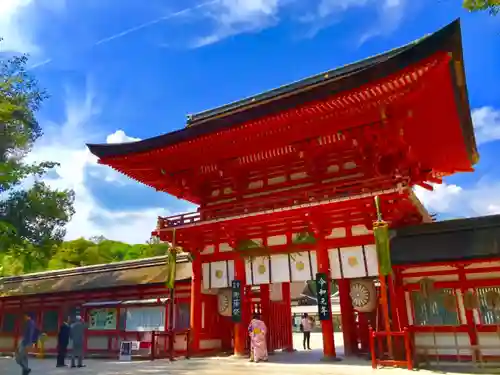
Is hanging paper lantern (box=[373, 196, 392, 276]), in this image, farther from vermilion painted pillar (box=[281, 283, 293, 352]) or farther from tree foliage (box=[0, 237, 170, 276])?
tree foliage (box=[0, 237, 170, 276])

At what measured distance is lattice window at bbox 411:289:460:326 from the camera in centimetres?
1148

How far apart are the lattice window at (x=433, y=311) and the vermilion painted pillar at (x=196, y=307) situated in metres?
7.72

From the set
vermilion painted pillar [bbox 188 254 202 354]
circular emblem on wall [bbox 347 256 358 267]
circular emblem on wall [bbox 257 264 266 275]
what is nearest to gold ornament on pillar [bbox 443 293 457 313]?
circular emblem on wall [bbox 347 256 358 267]

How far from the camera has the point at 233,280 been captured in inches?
569

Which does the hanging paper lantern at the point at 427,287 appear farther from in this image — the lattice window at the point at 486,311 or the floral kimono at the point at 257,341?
the floral kimono at the point at 257,341

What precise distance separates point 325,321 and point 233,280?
3.67 meters

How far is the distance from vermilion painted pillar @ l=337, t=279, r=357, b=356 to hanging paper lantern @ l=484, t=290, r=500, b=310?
459 centimetres

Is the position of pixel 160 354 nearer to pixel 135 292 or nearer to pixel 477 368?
pixel 135 292

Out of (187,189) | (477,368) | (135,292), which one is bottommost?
(477,368)

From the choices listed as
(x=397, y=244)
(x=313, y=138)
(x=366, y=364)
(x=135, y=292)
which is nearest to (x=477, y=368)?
(x=366, y=364)

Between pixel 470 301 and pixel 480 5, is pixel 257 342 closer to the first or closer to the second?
pixel 470 301

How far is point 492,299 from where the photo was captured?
432 inches

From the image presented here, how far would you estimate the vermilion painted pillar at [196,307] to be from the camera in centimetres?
1496

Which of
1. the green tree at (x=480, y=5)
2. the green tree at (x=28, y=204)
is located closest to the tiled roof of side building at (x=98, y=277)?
the green tree at (x=28, y=204)
